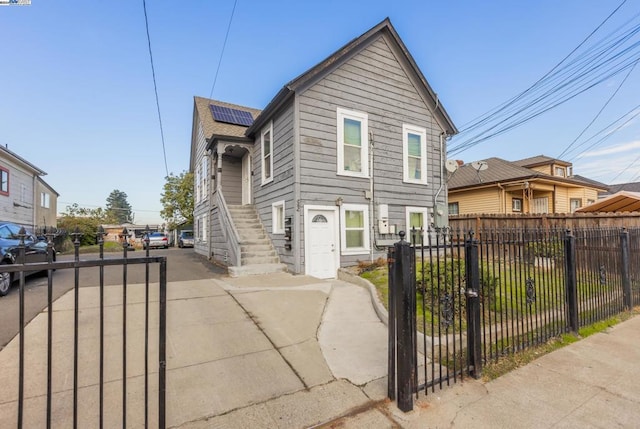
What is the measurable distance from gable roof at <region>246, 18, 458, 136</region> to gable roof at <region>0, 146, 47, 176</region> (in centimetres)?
1596

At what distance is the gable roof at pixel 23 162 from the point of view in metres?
16.4

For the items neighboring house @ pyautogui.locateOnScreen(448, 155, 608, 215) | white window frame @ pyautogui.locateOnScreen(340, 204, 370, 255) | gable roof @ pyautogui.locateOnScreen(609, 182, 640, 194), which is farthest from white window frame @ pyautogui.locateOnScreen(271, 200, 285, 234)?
gable roof @ pyautogui.locateOnScreen(609, 182, 640, 194)

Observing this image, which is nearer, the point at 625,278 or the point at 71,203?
the point at 625,278

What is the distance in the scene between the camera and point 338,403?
278cm

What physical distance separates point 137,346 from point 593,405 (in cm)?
526

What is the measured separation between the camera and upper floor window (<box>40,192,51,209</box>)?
902 inches

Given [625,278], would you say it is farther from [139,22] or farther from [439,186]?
[139,22]

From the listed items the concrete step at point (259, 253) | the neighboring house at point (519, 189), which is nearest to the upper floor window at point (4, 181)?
the concrete step at point (259, 253)

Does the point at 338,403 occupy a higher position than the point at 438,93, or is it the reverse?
the point at 438,93

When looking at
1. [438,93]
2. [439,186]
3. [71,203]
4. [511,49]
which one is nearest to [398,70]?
[438,93]

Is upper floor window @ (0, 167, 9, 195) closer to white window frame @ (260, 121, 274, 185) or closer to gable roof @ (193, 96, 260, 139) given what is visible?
gable roof @ (193, 96, 260, 139)

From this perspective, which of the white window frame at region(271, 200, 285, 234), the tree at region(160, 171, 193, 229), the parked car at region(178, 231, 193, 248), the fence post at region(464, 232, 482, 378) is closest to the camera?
the fence post at region(464, 232, 482, 378)

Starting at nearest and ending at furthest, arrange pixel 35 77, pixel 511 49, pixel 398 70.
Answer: pixel 35 77, pixel 398 70, pixel 511 49

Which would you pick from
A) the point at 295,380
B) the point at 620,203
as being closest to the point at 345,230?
the point at 295,380
